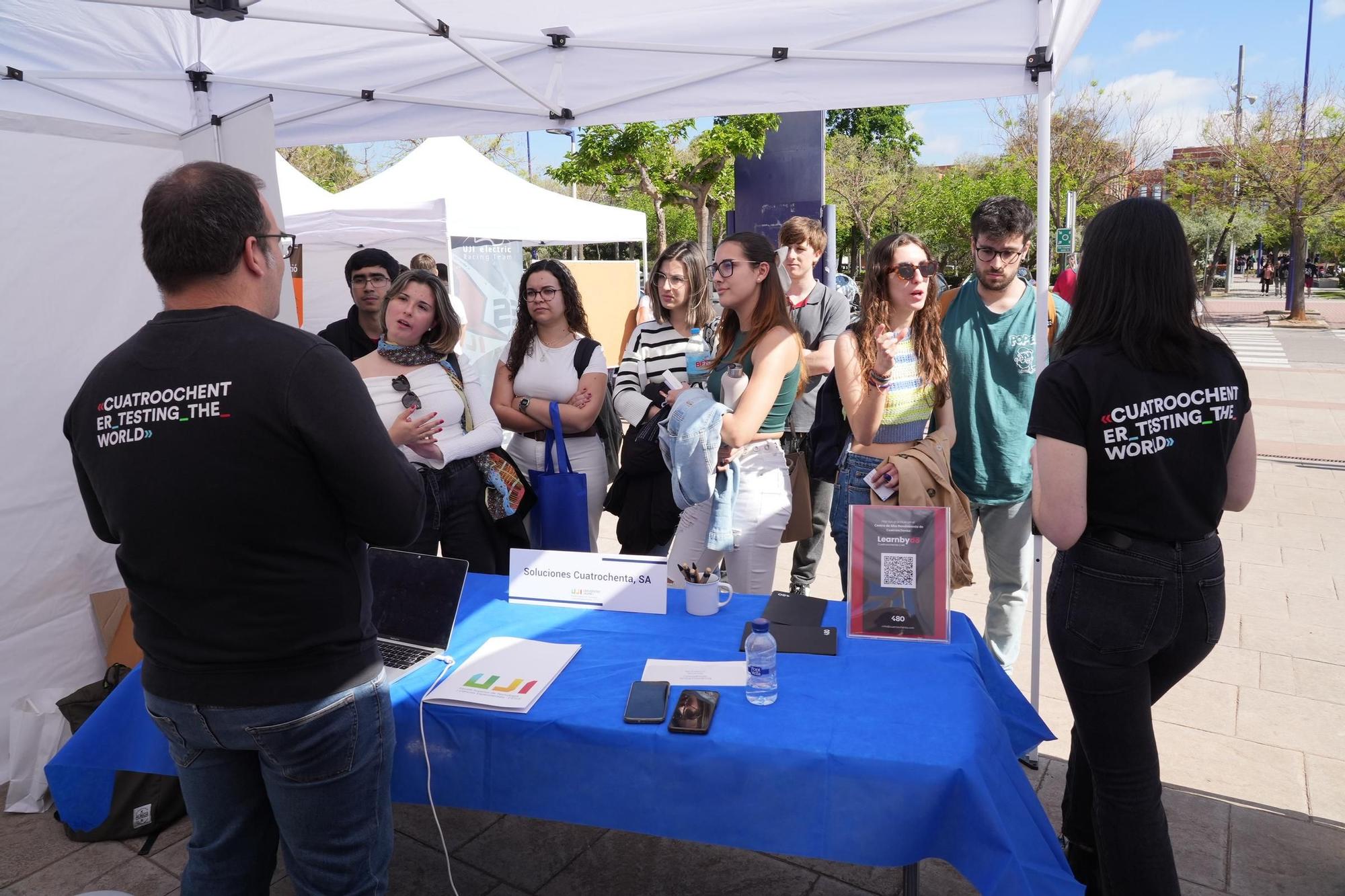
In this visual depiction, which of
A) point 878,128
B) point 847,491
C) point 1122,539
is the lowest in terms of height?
point 847,491

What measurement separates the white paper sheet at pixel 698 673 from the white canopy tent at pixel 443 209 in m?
5.47

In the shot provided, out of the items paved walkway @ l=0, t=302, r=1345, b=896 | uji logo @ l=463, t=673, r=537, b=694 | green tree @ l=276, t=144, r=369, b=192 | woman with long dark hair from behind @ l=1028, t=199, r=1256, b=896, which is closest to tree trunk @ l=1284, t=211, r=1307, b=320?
paved walkway @ l=0, t=302, r=1345, b=896

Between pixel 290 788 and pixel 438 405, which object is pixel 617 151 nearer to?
pixel 438 405

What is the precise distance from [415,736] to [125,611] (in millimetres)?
1980

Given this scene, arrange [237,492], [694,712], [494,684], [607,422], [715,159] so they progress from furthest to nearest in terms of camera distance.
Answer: [715,159] → [607,422] → [494,684] → [694,712] → [237,492]

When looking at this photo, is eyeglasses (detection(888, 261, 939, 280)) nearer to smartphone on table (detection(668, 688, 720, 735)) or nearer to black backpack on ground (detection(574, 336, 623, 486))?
black backpack on ground (detection(574, 336, 623, 486))

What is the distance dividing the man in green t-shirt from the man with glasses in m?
2.23

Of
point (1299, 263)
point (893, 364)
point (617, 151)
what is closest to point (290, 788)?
Answer: point (893, 364)

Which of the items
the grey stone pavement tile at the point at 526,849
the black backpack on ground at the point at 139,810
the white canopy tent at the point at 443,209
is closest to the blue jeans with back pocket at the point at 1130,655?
the grey stone pavement tile at the point at 526,849

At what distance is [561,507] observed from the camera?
3.12 metres

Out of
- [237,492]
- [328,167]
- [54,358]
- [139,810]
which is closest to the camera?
[237,492]

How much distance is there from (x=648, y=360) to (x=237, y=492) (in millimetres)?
2136

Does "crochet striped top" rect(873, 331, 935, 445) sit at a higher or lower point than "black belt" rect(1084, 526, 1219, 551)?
higher

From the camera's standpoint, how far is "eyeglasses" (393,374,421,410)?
110 inches
